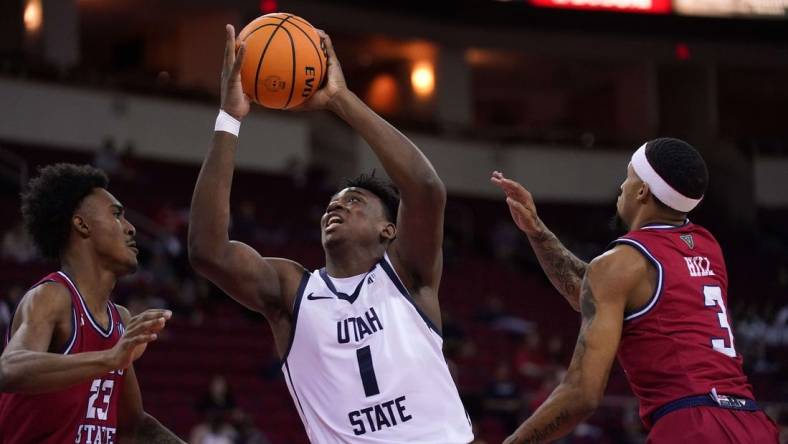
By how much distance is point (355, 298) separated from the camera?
4.81 metres

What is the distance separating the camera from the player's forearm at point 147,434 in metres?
5.28

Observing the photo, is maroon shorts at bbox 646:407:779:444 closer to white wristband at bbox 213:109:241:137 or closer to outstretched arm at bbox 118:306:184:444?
white wristband at bbox 213:109:241:137

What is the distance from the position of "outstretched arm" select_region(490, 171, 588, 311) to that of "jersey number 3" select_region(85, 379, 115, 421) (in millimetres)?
1827

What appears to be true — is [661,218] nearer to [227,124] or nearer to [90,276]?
[227,124]

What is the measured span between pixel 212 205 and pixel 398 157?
732mm

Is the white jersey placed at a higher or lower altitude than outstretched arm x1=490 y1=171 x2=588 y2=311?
lower

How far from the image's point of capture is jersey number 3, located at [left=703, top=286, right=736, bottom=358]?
4.48 meters

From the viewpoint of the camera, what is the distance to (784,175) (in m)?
26.0

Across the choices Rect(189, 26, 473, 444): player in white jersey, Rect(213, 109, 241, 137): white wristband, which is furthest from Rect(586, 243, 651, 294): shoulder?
Rect(213, 109, 241, 137): white wristband

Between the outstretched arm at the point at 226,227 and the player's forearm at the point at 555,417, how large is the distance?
1179 mm

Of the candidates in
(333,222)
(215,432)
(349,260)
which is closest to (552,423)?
(349,260)

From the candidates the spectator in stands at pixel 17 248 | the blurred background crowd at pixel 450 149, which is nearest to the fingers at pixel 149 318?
the blurred background crowd at pixel 450 149

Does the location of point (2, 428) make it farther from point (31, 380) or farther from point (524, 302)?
point (524, 302)

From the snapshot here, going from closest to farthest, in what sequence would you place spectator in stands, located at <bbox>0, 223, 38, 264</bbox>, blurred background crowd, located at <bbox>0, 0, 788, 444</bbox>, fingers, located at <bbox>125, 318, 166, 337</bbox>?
fingers, located at <bbox>125, 318, 166, 337</bbox>, blurred background crowd, located at <bbox>0, 0, 788, 444</bbox>, spectator in stands, located at <bbox>0, 223, 38, 264</bbox>
